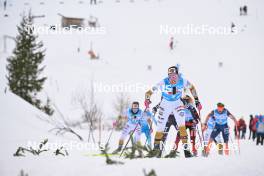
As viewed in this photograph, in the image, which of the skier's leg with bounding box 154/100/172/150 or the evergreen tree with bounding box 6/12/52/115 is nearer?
the skier's leg with bounding box 154/100/172/150

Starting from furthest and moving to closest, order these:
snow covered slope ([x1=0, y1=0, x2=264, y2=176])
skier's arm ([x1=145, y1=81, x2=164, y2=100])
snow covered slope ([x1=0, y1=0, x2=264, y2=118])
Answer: snow covered slope ([x1=0, y1=0, x2=264, y2=118]), skier's arm ([x1=145, y1=81, x2=164, y2=100]), snow covered slope ([x1=0, y1=0, x2=264, y2=176])

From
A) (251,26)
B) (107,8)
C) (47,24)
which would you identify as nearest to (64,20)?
(47,24)

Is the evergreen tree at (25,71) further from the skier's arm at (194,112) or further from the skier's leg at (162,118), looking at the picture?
the skier's leg at (162,118)

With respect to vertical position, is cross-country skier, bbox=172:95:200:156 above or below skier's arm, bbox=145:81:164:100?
below

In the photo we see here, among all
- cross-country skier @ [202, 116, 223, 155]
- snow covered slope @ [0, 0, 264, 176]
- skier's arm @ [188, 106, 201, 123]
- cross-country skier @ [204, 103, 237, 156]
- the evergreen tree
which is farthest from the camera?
the evergreen tree

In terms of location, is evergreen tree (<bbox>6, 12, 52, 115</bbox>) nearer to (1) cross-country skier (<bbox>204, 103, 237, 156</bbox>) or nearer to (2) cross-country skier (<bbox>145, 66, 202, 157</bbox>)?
(1) cross-country skier (<bbox>204, 103, 237, 156</bbox>)

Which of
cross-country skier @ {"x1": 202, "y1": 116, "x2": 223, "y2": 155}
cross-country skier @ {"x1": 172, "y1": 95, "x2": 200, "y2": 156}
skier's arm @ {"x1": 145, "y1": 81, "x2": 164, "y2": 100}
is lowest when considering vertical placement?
cross-country skier @ {"x1": 202, "y1": 116, "x2": 223, "y2": 155}

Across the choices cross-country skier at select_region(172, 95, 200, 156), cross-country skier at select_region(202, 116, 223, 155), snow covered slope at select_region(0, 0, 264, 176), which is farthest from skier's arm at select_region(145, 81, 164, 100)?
cross-country skier at select_region(202, 116, 223, 155)

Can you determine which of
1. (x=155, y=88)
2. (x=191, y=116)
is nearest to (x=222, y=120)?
(x=191, y=116)

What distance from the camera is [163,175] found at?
3.84 m

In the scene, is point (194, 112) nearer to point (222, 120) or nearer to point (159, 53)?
point (222, 120)

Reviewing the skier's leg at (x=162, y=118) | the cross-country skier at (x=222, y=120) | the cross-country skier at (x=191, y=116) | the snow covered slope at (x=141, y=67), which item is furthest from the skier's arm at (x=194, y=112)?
the skier's leg at (x=162, y=118)

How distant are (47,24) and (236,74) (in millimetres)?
30794

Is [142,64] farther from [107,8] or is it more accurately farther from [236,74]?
[107,8]
